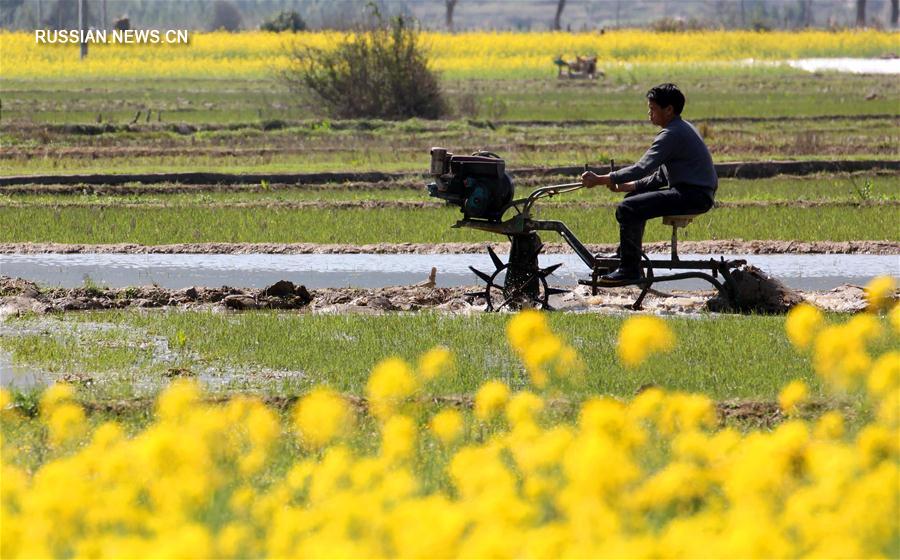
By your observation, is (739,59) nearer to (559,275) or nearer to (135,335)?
(559,275)

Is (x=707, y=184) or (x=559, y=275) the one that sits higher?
(x=707, y=184)

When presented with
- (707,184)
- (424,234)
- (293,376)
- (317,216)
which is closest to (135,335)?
(293,376)

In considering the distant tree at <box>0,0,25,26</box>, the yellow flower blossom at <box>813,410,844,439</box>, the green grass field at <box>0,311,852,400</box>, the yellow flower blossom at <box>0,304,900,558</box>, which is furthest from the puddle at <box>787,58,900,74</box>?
the distant tree at <box>0,0,25,26</box>

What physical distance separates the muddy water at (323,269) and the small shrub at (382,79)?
20638 mm

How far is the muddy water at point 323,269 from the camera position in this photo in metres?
13.8

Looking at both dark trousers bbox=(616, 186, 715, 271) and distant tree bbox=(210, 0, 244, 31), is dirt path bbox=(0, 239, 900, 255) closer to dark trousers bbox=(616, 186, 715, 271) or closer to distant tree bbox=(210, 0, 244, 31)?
dark trousers bbox=(616, 186, 715, 271)

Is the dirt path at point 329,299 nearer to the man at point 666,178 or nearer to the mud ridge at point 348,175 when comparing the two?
the man at point 666,178

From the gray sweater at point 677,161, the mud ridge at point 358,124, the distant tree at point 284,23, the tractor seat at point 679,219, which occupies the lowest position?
the mud ridge at point 358,124

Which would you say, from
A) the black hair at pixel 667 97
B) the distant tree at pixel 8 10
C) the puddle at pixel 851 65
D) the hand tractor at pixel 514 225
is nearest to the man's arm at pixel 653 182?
the hand tractor at pixel 514 225

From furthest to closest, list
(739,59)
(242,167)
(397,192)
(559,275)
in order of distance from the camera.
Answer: (739,59), (242,167), (397,192), (559,275)

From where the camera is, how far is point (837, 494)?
4.91 meters

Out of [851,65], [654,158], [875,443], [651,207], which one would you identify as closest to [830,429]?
[875,443]

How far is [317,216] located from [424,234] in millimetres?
1966

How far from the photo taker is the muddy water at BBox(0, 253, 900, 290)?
45.3 ft
